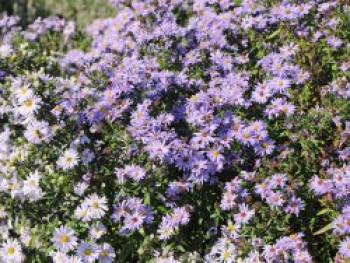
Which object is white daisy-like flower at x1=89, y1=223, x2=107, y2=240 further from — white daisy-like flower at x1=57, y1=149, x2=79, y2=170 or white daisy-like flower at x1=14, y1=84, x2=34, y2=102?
white daisy-like flower at x1=14, y1=84, x2=34, y2=102

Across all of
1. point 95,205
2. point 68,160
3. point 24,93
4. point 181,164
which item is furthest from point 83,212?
point 24,93

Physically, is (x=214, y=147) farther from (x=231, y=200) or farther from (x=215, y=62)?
(x=215, y=62)

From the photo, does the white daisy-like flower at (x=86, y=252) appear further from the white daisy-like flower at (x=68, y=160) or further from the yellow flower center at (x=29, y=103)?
the yellow flower center at (x=29, y=103)

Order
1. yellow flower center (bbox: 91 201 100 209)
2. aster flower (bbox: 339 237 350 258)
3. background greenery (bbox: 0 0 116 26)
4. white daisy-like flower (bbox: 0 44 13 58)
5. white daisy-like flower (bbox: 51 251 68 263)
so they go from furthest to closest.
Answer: background greenery (bbox: 0 0 116 26) → white daisy-like flower (bbox: 0 44 13 58) → yellow flower center (bbox: 91 201 100 209) → white daisy-like flower (bbox: 51 251 68 263) → aster flower (bbox: 339 237 350 258)

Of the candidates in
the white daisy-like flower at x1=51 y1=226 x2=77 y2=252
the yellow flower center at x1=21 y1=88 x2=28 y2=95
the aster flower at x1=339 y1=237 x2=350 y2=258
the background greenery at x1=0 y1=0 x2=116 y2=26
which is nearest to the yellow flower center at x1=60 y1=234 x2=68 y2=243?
the white daisy-like flower at x1=51 y1=226 x2=77 y2=252

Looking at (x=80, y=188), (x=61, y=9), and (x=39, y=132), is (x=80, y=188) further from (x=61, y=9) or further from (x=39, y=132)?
(x=61, y=9)

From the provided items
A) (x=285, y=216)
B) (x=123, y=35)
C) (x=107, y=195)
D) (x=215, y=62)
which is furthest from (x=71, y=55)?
(x=285, y=216)

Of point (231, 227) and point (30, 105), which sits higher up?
point (30, 105)

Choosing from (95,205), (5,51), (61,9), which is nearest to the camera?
(95,205)
